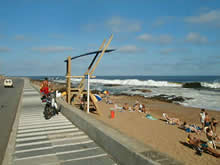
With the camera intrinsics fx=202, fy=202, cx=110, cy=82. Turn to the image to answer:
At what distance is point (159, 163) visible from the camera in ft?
9.64

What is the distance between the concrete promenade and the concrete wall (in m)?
0.18

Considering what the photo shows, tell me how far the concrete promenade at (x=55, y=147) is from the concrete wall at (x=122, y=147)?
0.57 feet

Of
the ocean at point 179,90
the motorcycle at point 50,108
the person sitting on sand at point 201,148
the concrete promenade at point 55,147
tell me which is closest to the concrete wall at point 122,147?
the concrete promenade at point 55,147

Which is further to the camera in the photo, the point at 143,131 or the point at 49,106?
the point at 143,131

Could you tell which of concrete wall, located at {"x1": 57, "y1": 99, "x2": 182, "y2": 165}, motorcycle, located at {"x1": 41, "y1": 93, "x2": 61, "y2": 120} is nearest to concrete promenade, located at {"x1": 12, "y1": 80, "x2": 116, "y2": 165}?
concrete wall, located at {"x1": 57, "y1": 99, "x2": 182, "y2": 165}

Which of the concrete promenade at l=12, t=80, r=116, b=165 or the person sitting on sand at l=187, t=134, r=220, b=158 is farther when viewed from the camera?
the person sitting on sand at l=187, t=134, r=220, b=158

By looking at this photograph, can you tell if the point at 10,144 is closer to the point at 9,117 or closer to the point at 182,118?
the point at 9,117

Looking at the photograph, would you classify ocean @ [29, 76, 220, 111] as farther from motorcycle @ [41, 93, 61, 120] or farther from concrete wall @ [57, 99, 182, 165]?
concrete wall @ [57, 99, 182, 165]

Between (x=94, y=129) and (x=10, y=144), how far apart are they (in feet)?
7.17

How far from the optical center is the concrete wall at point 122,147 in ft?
10.4

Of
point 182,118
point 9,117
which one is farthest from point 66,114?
point 182,118

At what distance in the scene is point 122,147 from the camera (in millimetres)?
3863

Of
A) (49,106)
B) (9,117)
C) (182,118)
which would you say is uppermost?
(49,106)

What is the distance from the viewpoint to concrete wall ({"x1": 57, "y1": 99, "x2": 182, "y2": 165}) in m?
3.16
